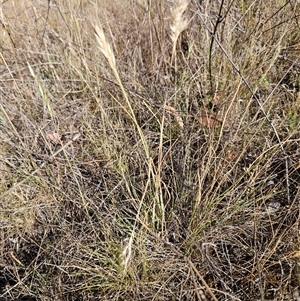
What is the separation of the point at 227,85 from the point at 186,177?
18.5 inches

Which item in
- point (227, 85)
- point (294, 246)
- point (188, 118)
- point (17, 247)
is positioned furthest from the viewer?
point (227, 85)

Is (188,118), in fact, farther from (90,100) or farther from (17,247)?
(17,247)

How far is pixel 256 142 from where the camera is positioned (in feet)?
3.94

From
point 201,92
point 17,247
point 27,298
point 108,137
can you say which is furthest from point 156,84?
point 27,298

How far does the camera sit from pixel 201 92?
4.63 ft

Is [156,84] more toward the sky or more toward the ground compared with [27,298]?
more toward the sky

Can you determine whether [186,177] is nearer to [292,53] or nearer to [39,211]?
[39,211]

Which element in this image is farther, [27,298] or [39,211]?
[39,211]

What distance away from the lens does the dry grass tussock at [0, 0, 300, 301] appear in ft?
3.08

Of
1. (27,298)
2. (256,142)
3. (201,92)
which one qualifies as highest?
(201,92)

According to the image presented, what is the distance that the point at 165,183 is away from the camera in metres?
1.17

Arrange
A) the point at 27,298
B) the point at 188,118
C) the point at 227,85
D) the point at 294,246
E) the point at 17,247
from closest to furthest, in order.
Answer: the point at 294,246 → the point at 27,298 → the point at 17,247 → the point at 188,118 → the point at 227,85

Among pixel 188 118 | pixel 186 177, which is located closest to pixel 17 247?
pixel 186 177

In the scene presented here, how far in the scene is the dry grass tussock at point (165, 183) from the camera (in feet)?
3.08
